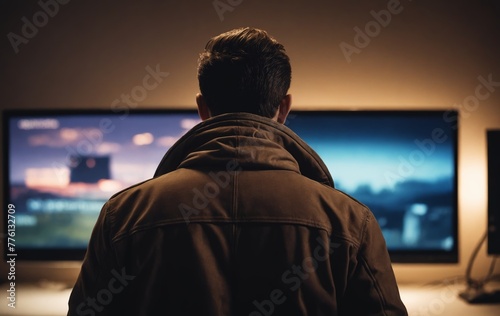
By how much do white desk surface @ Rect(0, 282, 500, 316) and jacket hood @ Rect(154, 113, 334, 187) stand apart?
135 cm

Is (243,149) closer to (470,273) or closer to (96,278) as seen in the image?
(96,278)

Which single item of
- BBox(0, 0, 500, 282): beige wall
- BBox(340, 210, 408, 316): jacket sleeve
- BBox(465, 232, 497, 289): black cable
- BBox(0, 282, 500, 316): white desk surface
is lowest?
BBox(0, 282, 500, 316): white desk surface

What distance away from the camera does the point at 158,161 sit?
7.88 feet

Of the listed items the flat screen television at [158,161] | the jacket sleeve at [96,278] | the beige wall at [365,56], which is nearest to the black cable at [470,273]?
the beige wall at [365,56]

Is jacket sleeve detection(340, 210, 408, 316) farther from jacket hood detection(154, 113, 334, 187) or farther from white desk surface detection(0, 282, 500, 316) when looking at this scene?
white desk surface detection(0, 282, 500, 316)

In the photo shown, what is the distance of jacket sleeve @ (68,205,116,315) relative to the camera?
3.29ft

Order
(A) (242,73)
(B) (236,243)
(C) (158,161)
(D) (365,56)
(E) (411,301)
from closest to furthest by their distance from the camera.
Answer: (B) (236,243), (A) (242,73), (E) (411,301), (C) (158,161), (D) (365,56)

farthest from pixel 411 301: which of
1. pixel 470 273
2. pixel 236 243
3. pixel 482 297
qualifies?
pixel 236 243

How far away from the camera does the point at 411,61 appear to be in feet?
8.44

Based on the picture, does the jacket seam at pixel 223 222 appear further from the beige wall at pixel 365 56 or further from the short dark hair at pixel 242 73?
the beige wall at pixel 365 56

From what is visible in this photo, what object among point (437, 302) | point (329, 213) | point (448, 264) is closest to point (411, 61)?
point (448, 264)

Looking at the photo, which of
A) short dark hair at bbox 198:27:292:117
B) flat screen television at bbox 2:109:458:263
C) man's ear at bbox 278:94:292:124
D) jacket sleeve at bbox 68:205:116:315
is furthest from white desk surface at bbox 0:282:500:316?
short dark hair at bbox 198:27:292:117

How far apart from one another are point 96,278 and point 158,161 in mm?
1399

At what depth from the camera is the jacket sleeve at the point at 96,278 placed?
1002 mm
